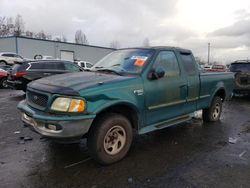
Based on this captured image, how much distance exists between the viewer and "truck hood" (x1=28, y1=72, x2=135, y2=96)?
155 inches

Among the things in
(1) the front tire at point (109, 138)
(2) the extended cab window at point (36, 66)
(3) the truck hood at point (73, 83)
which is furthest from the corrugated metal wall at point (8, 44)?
(1) the front tire at point (109, 138)

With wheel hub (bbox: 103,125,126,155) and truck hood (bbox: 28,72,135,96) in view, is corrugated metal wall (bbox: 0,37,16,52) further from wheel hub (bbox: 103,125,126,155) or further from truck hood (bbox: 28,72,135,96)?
wheel hub (bbox: 103,125,126,155)

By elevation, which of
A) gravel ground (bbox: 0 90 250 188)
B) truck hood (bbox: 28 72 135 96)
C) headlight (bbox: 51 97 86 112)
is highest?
truck hood (bbox: 28 72 135 96)

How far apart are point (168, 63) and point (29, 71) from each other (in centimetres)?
844

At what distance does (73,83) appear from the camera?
416 centimetres

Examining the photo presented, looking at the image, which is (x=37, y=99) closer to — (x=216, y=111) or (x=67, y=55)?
(x=216, y=111)

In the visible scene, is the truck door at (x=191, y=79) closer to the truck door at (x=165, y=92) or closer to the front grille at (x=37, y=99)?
the truck door at (x=165, y=92)

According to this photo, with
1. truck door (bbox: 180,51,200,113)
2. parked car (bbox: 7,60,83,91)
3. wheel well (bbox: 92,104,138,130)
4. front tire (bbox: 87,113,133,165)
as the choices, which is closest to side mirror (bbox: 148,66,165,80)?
wheel well (bbox: 92,104,138,130)

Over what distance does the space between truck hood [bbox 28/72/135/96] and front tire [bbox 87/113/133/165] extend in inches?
21.9

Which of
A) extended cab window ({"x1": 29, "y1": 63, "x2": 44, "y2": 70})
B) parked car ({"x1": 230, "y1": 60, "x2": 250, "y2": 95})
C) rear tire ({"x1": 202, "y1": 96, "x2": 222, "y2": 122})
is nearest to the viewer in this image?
rear tire ({"x1": 202, "y1": 96, "x2": 222, "y2": 122})

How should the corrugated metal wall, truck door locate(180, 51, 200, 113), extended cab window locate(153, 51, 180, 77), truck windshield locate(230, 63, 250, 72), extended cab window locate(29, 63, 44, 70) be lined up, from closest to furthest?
1. extended cab window locate(153, 51, 180, 77)
2. truck door locate(180, 51, 200, 113)
3. truck windshield locate(230, 63, 250, 72)
4. extended cab window locate(29, 63, 44, 70)
5. the corrugated metal wall

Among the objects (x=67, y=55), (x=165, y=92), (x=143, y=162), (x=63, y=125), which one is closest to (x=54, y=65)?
(x=165, y=92)

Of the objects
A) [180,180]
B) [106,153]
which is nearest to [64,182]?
[106,153]

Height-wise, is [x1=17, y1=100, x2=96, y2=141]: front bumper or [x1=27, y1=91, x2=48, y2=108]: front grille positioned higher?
[x1=27, y1=91, x2=48, y2=108]: front grille
